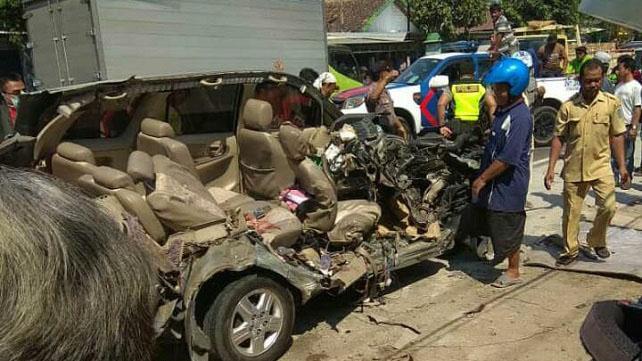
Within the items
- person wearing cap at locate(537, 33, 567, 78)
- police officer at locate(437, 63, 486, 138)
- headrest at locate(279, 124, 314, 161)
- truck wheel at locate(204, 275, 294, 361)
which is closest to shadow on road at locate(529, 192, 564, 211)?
police officer at locate(437, 63, 486, 138)

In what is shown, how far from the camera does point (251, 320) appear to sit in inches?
153

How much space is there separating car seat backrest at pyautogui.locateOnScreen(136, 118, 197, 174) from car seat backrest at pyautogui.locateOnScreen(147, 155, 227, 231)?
8.1 inches

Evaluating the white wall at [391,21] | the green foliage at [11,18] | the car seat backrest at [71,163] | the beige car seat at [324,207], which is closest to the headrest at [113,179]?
the car seat backrest at [71,163]

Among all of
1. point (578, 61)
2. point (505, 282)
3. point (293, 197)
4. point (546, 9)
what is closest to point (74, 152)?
Result: point (293, 197)

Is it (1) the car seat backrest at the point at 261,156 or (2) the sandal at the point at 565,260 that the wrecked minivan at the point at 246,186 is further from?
(2) the sandal at the point at 565,260

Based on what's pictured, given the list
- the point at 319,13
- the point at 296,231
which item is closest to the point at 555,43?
the point at 319,13

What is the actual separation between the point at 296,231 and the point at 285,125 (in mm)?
999

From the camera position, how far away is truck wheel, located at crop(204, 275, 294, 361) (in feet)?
12.2

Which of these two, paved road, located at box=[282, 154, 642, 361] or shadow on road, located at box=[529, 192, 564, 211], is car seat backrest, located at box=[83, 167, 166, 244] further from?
shadow on road, located at box=[529, 192, 564, 211]

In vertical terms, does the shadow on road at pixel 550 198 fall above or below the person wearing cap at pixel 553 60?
below

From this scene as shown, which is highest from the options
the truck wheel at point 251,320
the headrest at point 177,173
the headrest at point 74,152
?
the headrest at point 74,152

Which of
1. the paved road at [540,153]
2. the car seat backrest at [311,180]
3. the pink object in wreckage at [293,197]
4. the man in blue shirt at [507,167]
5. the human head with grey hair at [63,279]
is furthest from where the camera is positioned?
the paved road at [540,153]

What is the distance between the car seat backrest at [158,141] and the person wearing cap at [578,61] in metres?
8.50

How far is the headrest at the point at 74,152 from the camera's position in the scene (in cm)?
407
